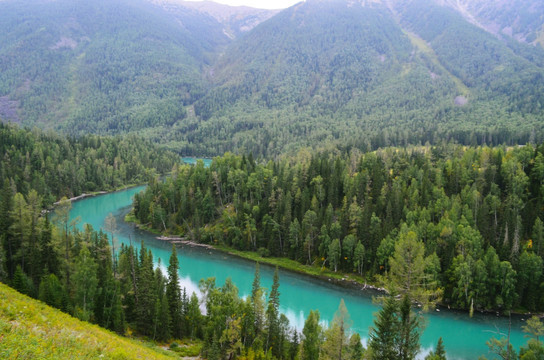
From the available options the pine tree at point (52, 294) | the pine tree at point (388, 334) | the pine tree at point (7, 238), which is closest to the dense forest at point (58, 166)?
the pine tree at point (7, 238)

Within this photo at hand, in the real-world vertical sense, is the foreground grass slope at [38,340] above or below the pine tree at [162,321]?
above

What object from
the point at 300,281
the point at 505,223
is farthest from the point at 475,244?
the point at 300,281

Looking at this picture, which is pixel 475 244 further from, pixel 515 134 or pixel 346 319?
pixel 515 134

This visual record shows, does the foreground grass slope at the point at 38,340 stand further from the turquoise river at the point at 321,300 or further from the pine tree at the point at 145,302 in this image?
the turquoise river at the point at 321,300

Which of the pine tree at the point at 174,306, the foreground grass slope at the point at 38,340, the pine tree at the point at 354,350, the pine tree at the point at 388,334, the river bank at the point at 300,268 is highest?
the foreground grass slope at the point at 38,340

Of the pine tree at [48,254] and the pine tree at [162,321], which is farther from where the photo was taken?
the pine tree at [48,254]

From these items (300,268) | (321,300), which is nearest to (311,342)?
(321,300)

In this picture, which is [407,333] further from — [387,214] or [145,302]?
[387,214]
